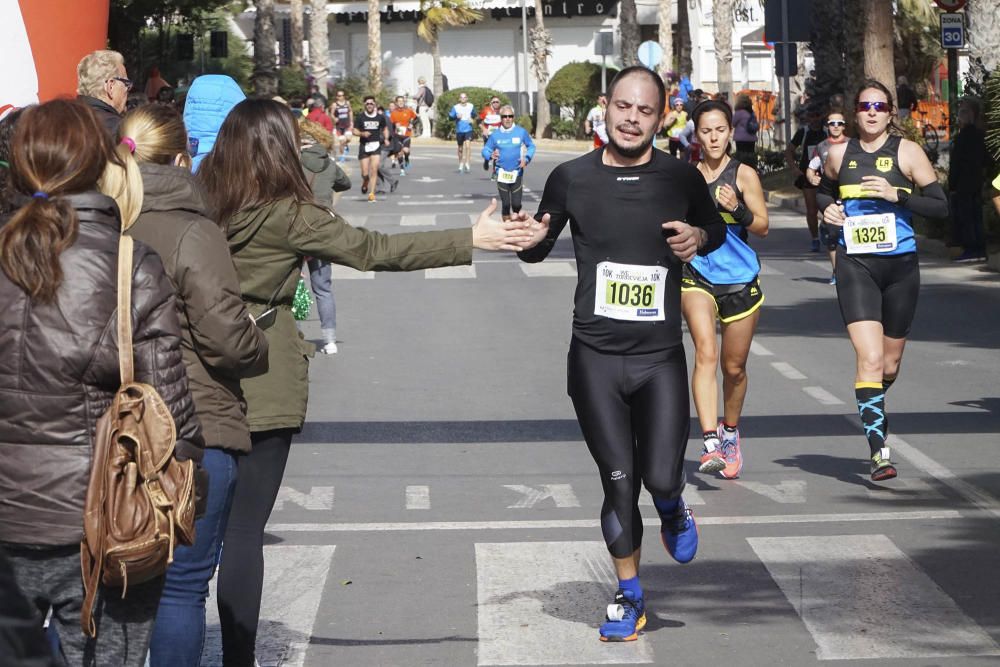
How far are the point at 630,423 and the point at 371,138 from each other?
85.9ft

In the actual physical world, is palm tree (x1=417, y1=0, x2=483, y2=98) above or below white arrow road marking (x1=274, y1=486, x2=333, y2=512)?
above

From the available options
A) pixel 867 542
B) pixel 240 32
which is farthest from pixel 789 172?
pixel 240 32

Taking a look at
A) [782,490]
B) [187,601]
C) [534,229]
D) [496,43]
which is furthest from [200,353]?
[496,43]

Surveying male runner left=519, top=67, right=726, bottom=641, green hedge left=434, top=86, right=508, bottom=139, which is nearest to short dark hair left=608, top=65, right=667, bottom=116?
male runner left=519, top=67, right=726, bottom=641

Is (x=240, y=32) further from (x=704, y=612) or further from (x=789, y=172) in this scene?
(x=704, y=612)

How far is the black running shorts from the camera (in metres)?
9.05

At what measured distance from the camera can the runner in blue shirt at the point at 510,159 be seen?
24641 millimetres

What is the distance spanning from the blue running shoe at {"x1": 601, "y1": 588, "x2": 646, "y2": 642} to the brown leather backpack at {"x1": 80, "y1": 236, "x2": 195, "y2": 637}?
2.55 meters

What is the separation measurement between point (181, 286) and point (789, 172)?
28.8m

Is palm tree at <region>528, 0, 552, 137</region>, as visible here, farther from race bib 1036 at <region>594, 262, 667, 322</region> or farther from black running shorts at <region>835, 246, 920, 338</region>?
race bib 1036 at <region>594, 262, 667, 322</region>

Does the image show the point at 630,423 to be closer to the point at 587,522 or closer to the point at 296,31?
the point at 587,522

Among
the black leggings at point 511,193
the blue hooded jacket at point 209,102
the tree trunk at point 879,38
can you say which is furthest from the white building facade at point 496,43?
the blue hooded jacket at point 209,102

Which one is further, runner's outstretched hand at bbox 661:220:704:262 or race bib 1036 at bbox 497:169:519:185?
race bib 1036 at bbox 497:169:519:185

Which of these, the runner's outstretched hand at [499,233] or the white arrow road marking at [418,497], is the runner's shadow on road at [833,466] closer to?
the white arrow road marking at [418,497]
